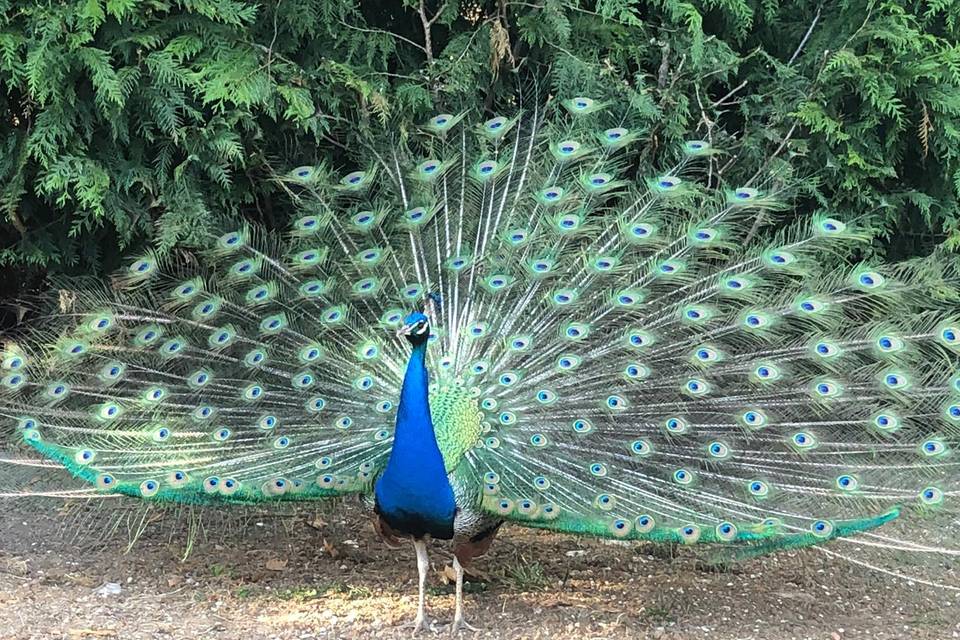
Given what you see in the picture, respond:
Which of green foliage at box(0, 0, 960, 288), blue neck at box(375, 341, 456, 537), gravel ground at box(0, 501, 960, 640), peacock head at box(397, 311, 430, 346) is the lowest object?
gravel ground at box(0, 501, 960, 640)

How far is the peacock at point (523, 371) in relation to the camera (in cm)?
346

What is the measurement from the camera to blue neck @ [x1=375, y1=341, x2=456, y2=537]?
3.41m

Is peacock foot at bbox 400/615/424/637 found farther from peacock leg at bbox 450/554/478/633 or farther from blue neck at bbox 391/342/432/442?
blue neck at bbox 391/342/432/442

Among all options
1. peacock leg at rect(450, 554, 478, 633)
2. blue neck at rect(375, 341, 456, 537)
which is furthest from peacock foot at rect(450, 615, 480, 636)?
blue neck at rect(375, 341, 456, 537)

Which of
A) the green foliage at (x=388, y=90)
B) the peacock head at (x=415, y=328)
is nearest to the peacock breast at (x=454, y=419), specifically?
the peacock head at (x=415, y=328)

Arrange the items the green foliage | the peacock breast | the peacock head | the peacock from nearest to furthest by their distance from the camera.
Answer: the peacock head < the peacock < the peacock breast < the green foliage

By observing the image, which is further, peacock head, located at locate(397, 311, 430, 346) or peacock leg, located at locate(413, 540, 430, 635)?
peacock leg, located at locate(413, 540, 430, 635)

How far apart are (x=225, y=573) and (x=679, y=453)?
1.96 meters

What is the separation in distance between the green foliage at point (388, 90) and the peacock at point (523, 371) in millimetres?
601

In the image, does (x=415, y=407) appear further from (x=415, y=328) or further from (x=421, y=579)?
(x=421, y=579)

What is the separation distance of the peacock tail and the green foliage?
0.60 m

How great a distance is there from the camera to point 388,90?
16.5 ft

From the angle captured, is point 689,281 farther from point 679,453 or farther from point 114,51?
point 114,51

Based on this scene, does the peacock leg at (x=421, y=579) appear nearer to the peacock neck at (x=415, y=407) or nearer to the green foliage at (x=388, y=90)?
the peacock neck at (x=415, y=407)
